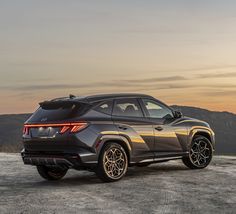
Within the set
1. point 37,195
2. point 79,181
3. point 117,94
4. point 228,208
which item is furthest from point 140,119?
point 228,208

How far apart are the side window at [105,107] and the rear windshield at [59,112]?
0.29 m

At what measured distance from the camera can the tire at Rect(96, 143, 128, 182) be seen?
33.0 ft

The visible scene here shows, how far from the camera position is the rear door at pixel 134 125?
10625 mm

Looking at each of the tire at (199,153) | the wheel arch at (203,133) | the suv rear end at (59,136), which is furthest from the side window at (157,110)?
the suv rear end at (59,136)

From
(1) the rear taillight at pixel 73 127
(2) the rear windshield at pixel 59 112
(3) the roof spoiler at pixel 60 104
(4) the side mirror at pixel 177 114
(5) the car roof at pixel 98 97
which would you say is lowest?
(1) the rear taillight at pixel 73 127

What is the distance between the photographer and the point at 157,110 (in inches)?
458

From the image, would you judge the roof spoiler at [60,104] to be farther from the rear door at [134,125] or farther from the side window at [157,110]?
the side window at [157,110]

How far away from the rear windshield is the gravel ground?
1.30 m

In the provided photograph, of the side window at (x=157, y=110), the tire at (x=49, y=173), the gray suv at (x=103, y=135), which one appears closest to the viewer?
the gray suv at (x=103, y=135)

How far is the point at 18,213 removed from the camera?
7309mm

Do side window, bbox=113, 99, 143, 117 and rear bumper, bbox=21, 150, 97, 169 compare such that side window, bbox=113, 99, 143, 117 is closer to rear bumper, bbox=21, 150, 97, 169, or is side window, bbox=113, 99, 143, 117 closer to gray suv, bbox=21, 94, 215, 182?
gray suv, bbox=21, 94, 215, 182

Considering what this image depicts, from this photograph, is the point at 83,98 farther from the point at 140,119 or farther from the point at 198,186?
the point at 198,186

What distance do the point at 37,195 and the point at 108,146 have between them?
1952 millimetres

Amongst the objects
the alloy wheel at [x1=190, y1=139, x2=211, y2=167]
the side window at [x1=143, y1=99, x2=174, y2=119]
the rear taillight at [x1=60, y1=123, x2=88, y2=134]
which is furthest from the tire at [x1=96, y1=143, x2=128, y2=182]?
the alloy wheel at [x1=190, y1=139, x2=211, y2=167]
